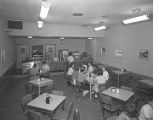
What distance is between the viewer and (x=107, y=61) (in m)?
9.75

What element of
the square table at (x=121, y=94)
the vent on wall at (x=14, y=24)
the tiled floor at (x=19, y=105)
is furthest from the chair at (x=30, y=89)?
the square table at (x=121, y=94)

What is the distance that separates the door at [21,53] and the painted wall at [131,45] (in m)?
6.63

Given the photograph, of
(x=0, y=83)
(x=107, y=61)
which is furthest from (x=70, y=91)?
(x=107, y=61)

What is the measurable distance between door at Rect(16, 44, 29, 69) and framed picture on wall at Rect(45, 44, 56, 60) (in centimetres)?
162

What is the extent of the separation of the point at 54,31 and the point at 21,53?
17.9 feet

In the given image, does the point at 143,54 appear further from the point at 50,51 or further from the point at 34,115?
the point at 50,51

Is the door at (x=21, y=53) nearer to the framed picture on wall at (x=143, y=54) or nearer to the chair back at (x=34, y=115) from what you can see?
the framed picture on wall at (x=143, y=54)

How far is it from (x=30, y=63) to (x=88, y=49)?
5.22 meters

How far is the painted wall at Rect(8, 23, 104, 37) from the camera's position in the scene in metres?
7.46

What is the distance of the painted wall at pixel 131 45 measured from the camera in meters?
6.45

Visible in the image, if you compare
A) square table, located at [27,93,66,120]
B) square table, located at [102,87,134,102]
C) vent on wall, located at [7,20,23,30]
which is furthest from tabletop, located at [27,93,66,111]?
vent on wall, located at [7,20,23,30]

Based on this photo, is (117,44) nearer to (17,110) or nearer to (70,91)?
(70,91)

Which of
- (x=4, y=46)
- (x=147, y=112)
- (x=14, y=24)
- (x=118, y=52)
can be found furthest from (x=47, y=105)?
(x=118, y=52)

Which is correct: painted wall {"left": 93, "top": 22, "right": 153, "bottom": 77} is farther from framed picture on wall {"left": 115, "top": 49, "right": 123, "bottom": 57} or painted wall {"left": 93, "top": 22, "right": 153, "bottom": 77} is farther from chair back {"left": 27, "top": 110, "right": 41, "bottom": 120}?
chair back {"left": 27, "top": 110, "right": 41, "bottom": 120}
